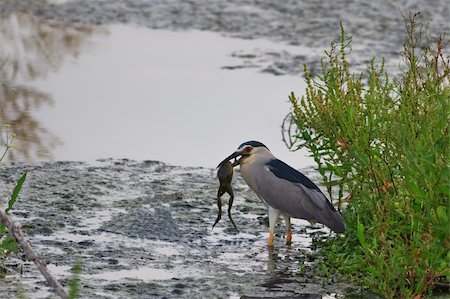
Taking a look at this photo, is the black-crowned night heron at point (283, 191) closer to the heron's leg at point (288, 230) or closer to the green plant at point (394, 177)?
the heron's leg at point (288, 230)

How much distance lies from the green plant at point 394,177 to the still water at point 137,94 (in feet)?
8.08

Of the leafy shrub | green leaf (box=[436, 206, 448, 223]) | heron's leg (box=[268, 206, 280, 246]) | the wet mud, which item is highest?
green leaf (box=[436, 206, 448, 223])

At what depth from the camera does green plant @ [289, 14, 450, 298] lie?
5934 mm

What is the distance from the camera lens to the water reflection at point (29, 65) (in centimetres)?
1016

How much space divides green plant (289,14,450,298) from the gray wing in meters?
0.12

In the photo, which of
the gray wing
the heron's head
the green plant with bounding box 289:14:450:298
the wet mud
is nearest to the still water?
the wet mud

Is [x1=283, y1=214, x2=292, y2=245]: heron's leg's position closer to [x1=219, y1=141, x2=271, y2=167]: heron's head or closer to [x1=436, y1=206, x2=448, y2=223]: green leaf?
[x1=219, y1=141, x2=271, y2=167]: heron's head

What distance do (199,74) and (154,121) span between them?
2.01 meters

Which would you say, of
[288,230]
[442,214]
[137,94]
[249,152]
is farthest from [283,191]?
[137,94]

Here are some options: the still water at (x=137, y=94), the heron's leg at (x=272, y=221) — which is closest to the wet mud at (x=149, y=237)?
the heron's leg at (x=272, y=221)

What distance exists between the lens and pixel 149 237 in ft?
24.9

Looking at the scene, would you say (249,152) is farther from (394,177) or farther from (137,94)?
(137,94)

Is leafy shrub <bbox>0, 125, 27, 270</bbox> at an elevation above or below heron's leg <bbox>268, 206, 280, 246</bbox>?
above

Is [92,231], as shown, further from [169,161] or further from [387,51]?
[387,51]
